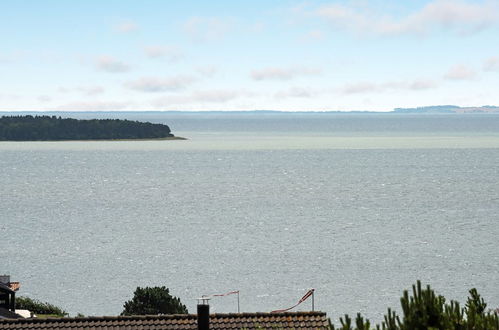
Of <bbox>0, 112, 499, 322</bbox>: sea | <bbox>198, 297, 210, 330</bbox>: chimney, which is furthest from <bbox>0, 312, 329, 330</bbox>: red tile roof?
<bbox>0, 112, 499, 322</bbox>: sea

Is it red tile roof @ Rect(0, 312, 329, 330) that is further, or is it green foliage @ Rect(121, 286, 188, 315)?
green foliage @ Rect(121, 286, 188, 315)

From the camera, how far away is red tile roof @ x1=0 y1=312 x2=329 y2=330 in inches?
1038

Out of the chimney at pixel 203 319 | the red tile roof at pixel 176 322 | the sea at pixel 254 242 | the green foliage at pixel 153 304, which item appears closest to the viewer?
the chimney at pixel 203 319

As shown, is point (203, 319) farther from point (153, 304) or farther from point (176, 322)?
point (153, 304)

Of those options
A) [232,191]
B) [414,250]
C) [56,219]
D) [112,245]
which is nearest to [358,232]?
[414,250]

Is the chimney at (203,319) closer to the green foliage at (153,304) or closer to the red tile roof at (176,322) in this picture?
the red tile roof at (176,322)

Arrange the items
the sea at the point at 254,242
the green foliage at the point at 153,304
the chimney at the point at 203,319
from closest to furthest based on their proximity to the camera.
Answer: the chimney at the point at 203,319
the green foliage at the point at 153,304
the sea at the point at 254,242

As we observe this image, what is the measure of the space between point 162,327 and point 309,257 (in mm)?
57711

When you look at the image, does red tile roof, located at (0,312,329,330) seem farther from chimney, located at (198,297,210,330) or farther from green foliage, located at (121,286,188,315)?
green foliage, located at (121,286,188,315)

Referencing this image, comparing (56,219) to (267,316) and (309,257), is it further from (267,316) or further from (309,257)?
(267,316)

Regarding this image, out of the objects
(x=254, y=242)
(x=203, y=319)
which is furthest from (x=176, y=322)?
(x=254, y=242)

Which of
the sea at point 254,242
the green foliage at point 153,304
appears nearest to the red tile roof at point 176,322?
the green foliage at point 153,304

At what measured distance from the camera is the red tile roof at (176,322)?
26375 mm

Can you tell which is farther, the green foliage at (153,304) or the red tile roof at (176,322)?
the green foliage at (153,304)
